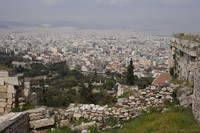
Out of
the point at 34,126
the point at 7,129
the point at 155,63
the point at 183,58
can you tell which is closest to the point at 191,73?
the point at 183,58

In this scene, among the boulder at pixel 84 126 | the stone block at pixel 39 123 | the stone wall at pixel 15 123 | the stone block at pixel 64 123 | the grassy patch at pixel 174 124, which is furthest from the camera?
the stone block at pixel 64 123

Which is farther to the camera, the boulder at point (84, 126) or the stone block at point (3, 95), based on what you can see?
the stone block at point (3, 95)

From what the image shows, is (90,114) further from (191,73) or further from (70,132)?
(191,73)

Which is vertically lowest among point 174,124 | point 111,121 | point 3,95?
point 111,121

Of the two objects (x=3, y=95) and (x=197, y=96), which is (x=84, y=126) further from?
(x=197, y=96)

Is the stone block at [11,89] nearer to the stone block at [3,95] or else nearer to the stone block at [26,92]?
the stone block at [3,95]

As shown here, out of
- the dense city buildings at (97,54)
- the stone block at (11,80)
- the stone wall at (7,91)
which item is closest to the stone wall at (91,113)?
the stone wall at (7,91)

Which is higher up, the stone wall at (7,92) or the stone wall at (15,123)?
the stone wall at (7,92)

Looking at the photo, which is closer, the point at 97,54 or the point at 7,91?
the point at 7,91

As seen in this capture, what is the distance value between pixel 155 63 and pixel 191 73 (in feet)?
215

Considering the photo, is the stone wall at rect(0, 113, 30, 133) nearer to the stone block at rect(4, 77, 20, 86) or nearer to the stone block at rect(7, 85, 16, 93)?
the stone block at rect(7, 85, 16, 93)

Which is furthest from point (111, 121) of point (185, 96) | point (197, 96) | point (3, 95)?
point (3, 95)

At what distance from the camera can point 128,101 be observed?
19.1 feet

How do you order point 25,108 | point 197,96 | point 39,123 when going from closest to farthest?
point 197,96, point 39,123, point 25,108
